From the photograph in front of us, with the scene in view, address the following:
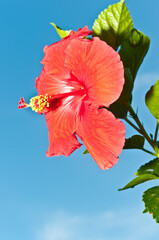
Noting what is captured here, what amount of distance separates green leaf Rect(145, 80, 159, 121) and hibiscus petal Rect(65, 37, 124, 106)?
289mm

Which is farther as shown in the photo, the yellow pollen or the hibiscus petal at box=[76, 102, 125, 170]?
the yellow pollen

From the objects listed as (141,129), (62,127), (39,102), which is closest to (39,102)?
(39,102)

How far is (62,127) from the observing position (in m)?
1.59

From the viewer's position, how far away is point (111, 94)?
1327 millimetres

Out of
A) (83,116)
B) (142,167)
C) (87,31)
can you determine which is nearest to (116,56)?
(87,31)

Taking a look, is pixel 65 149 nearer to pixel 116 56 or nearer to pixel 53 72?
pixel 53 72

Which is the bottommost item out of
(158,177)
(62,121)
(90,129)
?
(158,177)

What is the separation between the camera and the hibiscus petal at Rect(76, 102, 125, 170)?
132 centimetres

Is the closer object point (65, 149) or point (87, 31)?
point (87, 31)

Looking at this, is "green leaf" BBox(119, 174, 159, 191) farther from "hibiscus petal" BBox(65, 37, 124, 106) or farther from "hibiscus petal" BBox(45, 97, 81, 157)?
"hibiscus petal" BBox(65, 37, 124, 106)

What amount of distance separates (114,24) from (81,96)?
339 millimetres

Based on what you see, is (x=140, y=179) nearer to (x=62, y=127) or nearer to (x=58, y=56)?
(x=62, y=127)

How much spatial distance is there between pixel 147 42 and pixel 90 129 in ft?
1.51

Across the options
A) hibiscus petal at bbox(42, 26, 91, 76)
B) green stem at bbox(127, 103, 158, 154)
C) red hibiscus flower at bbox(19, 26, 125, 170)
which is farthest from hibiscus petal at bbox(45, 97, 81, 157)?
green stem at bbox(127, 103, 158, 154)
